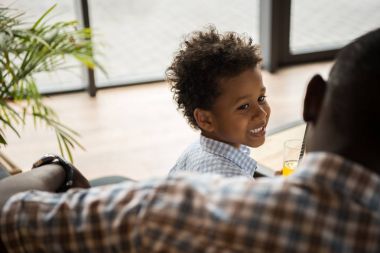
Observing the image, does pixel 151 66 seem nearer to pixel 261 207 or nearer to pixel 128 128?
pixel 128 128

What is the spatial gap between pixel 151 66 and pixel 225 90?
3.01 meters

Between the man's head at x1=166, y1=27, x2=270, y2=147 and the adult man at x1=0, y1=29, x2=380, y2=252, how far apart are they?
0.74m

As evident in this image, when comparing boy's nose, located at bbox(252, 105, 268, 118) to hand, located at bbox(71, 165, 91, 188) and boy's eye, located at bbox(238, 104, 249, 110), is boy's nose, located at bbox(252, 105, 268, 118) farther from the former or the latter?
hand, located at bbox(71, 165, 91, 188)

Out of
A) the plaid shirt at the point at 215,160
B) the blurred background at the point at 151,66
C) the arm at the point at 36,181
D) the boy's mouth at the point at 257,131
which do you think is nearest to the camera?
the arm at the point at 36,181

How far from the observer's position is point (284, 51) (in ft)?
15.3

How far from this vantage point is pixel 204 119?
1474 millimetres

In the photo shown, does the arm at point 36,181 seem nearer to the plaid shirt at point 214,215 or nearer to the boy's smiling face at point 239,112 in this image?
the plaid shirt at point 214,215

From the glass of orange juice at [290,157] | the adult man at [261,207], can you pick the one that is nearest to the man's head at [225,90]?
the glass of orange juice at [290,157]

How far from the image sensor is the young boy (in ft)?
4.70

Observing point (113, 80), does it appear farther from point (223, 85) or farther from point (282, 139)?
point (223, 85)

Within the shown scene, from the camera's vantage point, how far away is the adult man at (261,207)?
0.61 metres

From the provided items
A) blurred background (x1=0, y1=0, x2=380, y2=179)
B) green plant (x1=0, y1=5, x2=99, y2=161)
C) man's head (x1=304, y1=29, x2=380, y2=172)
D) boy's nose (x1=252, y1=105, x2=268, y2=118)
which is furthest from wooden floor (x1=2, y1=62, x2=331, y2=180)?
man's head (x1=304, y1=29, x2=380, y2=172)

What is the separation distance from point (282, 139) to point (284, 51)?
9.49 ft

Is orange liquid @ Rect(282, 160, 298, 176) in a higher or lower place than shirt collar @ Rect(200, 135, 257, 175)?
lower
